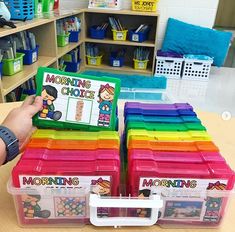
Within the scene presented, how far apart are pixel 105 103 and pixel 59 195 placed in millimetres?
216

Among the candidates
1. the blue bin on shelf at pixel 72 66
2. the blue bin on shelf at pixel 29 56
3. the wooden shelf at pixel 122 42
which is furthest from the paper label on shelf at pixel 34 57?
the wooden shelf at pixel 122 42

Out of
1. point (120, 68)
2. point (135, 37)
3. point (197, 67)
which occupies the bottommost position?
point (120, 68)

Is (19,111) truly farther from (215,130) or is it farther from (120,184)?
(215,130)

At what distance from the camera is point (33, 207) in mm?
484

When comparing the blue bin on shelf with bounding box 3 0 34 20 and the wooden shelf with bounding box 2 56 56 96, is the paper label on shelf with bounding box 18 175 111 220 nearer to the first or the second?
the wooden shelf with bounding box 2 56 56 96

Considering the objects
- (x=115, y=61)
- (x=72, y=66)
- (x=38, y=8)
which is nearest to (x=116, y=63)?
(x=115, y=61)

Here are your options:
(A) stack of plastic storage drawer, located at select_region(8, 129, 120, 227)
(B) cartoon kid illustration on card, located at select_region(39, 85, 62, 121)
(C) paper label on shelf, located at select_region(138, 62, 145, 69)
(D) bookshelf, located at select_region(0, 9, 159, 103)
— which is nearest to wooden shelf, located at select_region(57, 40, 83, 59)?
(D) bookshelf, located at select_region(0, 9, 159, 103)

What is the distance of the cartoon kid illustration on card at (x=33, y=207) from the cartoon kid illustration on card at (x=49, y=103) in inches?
7.1

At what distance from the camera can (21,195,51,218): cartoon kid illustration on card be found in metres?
0.47

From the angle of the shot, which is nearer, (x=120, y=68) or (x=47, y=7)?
(x=47, y=7)

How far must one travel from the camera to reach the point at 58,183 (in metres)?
0.47

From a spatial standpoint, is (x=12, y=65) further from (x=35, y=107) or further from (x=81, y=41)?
(x=35, y=107)

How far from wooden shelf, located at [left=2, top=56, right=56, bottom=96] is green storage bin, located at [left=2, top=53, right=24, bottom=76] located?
29 mm

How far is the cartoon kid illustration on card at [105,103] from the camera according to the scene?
1.93ft
